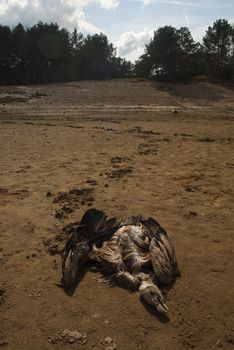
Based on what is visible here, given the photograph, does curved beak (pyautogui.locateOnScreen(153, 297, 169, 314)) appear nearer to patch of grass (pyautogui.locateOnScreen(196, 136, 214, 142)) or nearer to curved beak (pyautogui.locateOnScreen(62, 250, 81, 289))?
curved beak (pyautogui.locateOnScreen(62, 250, 81, 289))

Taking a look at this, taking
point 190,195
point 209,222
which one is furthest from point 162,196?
point 209,222

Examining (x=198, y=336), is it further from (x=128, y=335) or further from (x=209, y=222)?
(x=209, y=222)

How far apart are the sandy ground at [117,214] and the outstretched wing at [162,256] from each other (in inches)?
Answer: 4.8

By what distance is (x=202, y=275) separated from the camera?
400cm

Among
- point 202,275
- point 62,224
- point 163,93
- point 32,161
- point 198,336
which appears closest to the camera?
point 198,336

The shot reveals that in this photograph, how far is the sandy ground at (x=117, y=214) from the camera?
3297mm

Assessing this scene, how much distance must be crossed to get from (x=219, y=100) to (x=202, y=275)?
21005 millimetres

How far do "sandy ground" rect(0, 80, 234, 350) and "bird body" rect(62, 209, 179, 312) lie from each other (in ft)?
0.39

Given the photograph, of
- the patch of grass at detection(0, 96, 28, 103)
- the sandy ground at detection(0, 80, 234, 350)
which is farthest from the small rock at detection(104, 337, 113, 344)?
the patch of grass at detection(0, 96, 28, 103)

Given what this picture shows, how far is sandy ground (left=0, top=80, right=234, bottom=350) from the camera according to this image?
330cm

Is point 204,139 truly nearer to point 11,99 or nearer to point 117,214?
point 117,214

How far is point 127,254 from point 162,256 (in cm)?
36

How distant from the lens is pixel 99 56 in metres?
46.3

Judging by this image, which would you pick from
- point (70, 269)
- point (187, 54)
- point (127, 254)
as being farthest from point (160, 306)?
point (187, 54)
